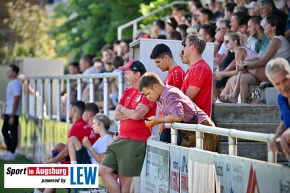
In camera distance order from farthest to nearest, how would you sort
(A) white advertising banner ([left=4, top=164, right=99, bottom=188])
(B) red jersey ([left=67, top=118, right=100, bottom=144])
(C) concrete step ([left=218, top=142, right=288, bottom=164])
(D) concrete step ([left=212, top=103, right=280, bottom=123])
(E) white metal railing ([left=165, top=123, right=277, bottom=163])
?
(B) red jersey ([left=67, top=118, right=100, bottom=144]), (A) white advertising banner ([left=4, top=164, right=99, bottom=188]), (D) concrete step ([left=212, top=103, right=280, bottom=123]), (C) concrete step ([left=218, top=142, right=288, bottom=164]), (E) white metal railing ([left=165, top=123, right=277, bottom=163])

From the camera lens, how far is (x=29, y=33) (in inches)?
1889

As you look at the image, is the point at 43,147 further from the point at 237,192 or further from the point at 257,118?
the point at 237,192

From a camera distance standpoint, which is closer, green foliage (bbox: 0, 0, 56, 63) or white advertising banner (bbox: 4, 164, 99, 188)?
white advertising banner (bbox: 4, 164, 99, 188)

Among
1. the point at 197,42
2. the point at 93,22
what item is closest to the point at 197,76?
the point at 197,42

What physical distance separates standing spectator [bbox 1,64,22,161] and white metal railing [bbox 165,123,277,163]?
36.7 feet

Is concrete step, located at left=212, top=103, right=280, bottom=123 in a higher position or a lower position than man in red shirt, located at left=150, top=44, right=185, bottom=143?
lower

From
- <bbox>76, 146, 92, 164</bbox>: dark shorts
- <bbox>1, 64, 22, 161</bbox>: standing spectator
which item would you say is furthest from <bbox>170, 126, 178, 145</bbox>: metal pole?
<bbox>1, 64, 22, 161</bbox>: standing spectator

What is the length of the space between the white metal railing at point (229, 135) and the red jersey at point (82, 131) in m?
2.82

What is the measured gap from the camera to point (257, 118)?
40.8 feet

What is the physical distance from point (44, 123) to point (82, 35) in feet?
36.8

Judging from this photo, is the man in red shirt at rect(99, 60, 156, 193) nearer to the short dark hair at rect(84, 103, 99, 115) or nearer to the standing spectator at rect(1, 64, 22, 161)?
the short dark hair at rect(84, 103, 99, 115)

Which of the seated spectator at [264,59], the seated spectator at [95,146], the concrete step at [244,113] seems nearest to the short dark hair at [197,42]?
the concrete step at [244,113]

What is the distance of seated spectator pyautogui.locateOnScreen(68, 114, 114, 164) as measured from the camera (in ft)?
46.3

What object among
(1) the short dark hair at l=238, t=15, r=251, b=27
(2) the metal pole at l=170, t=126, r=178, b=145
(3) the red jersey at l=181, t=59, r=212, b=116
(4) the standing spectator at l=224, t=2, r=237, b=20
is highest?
(4) the standing spectator at l=224, t=2, r=237, b=20
